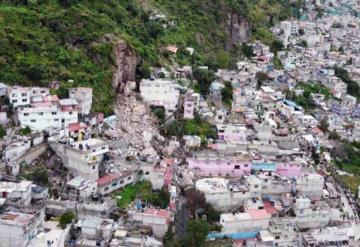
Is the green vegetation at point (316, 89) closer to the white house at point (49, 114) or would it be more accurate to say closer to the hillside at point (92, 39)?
the hillside at point (92, 39)

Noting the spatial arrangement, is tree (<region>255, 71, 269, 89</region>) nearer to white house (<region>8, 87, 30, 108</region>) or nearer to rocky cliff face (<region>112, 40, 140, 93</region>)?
rocky cliff face (<region>112, 40, 140, 93</region>)

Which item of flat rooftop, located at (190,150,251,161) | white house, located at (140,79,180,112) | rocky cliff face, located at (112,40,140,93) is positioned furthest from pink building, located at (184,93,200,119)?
rocky cliff face, located at (112,40,140,93)

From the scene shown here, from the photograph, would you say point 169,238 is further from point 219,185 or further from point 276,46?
point 276,46

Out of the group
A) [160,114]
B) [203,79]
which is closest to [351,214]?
[160,114]

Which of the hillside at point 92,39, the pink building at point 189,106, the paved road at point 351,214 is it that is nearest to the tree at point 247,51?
the hillside at point 92,39

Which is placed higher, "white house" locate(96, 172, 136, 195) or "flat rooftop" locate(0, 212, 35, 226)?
"white house" locate(96, 172, 136, 195)
